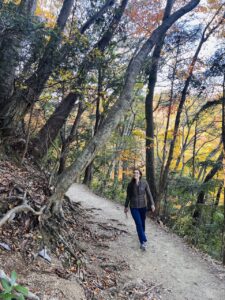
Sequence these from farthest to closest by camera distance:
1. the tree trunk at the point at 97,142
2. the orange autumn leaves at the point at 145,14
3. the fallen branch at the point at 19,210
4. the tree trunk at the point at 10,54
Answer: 1. the orange autumn leaves at the point at 145,14
2. the tree trunk at the point at 10,54
3. the tree trunk at the point at 97,142
4. the fallen branch at the point at 19,210

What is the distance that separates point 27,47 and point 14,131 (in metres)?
2.92

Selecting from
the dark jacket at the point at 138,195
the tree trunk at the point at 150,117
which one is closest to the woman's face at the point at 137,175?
the dark jacket at the point at 138,195

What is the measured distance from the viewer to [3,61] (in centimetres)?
716

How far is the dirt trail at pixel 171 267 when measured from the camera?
554 centimetres

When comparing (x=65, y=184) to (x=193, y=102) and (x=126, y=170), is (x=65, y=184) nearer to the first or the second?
(x=193, y=102)

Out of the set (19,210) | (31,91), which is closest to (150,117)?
(31,91)

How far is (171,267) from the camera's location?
643cm

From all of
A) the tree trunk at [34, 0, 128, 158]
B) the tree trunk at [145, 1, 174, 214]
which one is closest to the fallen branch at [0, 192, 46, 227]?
the tree trunk at [34, 0, 128, 158]

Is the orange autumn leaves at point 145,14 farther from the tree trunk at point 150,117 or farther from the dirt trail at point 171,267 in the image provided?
the dirt trail at point 171,267

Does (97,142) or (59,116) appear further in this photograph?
(59,116)

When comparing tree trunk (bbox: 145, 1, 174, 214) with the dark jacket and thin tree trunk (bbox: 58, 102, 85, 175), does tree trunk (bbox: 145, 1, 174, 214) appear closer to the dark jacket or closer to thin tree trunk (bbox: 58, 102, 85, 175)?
thin tree trunk (bbox: 58, 102, 85, 175)

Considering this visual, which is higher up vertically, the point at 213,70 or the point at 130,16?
the point at 130,16

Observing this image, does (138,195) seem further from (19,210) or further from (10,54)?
(10,54)

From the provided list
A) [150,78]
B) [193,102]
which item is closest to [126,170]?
[193,102]
